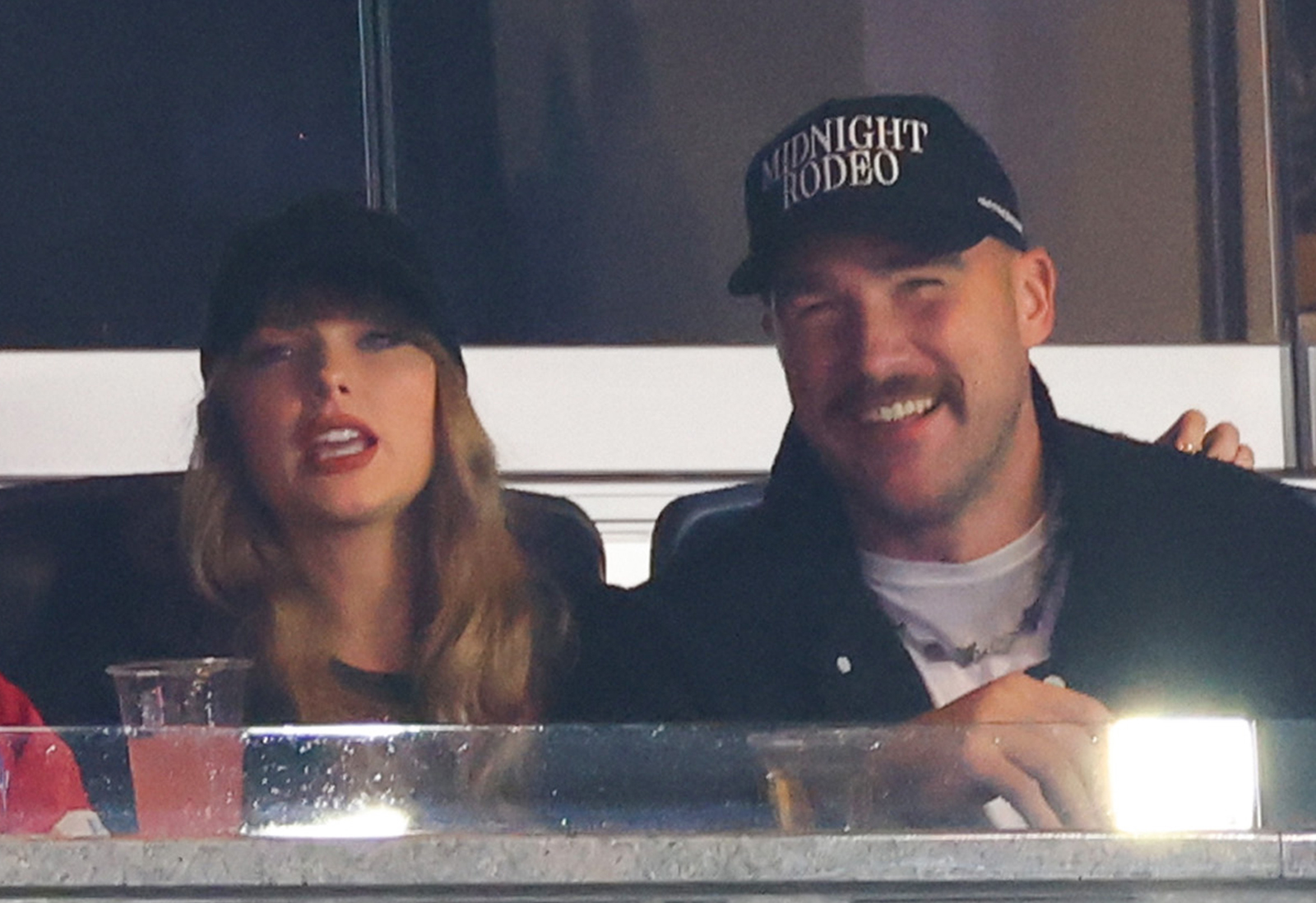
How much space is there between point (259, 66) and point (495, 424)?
0.44 meters

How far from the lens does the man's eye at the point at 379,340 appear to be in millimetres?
1458

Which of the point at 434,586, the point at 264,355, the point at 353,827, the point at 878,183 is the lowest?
the point at 353,827

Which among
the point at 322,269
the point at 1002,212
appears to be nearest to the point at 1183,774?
the point at 1002,212

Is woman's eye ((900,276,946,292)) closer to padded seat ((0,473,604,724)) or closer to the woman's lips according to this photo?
padded seat ((0,473,604,724))

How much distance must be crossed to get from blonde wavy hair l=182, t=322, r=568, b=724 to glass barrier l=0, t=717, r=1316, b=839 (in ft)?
0.13

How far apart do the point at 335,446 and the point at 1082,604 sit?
0.80 metres

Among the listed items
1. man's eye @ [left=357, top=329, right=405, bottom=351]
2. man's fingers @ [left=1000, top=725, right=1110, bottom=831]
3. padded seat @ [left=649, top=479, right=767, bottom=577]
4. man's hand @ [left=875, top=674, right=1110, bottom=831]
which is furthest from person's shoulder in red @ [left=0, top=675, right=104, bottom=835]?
man's fingers @ [left=1000, top=725, right=1110, bottom=831]

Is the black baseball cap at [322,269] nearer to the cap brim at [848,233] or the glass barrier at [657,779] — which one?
the cap brim at [848,233]

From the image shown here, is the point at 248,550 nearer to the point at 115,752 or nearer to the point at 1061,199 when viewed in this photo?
the point at 115,752

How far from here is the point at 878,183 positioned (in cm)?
146

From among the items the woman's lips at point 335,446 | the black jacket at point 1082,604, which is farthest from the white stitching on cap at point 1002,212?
the woman's lips at point 335,446

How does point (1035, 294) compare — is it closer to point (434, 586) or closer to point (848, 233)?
point (848, 233)

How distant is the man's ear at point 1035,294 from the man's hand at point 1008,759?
363mm

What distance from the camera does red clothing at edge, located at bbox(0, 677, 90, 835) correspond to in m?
1.54
